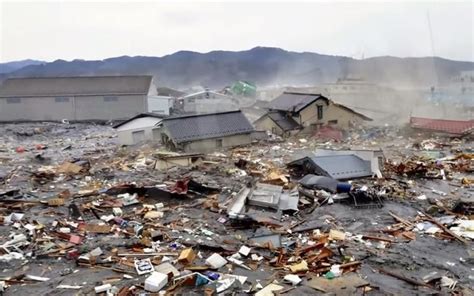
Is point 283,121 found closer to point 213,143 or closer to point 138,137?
point 213,143

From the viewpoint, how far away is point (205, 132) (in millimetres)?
19828

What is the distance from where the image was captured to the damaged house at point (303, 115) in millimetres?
25203

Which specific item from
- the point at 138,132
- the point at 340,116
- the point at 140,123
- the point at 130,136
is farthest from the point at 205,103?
the point at 130,136

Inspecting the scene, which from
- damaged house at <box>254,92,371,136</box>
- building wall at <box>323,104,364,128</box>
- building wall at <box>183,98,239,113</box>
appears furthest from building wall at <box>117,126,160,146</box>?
building wall at <box>183,98,239,113</box>

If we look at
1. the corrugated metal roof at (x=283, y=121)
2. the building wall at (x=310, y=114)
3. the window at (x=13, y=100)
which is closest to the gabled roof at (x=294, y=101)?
the building wall at (x=310, y=114)

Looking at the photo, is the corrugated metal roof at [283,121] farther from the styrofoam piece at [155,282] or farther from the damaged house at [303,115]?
the styrofoam piece at [155,282]

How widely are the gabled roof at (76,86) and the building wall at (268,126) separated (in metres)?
13.3

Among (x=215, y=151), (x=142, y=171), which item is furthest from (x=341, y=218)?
(x=215, y=151)

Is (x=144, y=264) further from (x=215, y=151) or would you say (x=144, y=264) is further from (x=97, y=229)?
(x=215, y=151)

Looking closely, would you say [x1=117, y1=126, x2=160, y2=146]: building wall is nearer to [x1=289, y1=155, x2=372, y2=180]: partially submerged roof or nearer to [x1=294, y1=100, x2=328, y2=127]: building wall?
[x1=294, y1=100, x2=328, y2=127]: building wall

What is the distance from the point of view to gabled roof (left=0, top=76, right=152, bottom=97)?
3581cm

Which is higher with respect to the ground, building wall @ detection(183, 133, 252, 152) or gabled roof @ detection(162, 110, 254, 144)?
gabled roof @ detection(162, 110, 254, 144)

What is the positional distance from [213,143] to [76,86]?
884 inches

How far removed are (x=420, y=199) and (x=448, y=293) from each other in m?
4.85
